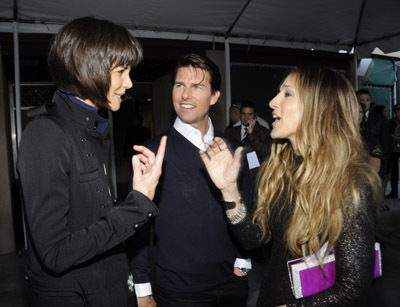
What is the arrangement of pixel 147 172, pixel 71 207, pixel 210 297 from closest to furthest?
pixel 71 207 → pixel 147 172 → pixel 210 297

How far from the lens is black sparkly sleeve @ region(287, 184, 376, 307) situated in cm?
118

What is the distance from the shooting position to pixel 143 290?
1745mm

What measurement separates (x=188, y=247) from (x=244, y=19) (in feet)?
13.0

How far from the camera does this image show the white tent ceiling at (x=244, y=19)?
13.4 feet

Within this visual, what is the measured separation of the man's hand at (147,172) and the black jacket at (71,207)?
41mm

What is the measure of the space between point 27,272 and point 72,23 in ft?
2.92

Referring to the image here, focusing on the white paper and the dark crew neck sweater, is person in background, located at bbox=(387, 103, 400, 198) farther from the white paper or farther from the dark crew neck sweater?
the dark crew neck sweater

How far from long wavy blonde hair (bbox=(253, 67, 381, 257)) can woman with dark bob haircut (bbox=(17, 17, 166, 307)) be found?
60 cm

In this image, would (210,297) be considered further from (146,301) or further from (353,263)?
(353,263)

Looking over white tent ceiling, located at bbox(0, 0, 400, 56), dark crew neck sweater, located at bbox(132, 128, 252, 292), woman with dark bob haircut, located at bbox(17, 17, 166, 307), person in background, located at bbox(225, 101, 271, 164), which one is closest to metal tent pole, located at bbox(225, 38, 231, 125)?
white tent ceiling, located at bbox(0, 0, 400, 56)

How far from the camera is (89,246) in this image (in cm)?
106

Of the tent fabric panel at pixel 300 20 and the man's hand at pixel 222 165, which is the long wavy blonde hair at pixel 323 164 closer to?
the man's hand at pixel 222 165

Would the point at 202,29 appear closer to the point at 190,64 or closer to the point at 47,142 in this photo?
the point at 190,64

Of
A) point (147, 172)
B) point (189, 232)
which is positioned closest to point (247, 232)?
point (189, 232)
